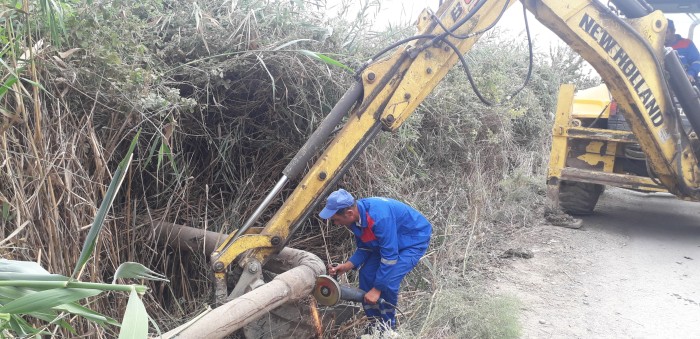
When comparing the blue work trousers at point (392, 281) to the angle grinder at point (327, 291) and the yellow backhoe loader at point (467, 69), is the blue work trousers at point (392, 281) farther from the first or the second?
the yellow backhoe loader at point (467, 69)

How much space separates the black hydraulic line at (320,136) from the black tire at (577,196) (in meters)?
4.43

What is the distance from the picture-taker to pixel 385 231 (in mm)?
3561

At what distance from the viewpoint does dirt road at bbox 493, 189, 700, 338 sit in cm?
385

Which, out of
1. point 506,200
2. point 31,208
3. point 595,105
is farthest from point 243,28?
point 595,105

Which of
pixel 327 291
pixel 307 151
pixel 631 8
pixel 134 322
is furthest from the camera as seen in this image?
pixel 631 8

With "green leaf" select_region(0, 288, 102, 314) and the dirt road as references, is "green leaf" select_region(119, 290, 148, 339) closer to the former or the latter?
"green leaf" select_region(0, 288, 102, 314)

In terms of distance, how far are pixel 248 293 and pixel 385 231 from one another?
1.14 metres

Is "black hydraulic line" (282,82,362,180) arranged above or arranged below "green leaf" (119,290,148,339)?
above

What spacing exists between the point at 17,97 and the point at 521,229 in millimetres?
5248

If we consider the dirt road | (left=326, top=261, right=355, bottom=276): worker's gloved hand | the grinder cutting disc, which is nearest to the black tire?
the dirt road

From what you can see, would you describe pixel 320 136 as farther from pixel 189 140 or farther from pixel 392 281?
pixel 189 140

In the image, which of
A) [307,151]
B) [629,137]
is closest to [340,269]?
[307,151]

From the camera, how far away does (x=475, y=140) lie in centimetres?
733

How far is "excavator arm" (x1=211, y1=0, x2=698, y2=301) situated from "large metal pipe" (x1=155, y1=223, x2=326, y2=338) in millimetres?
211
